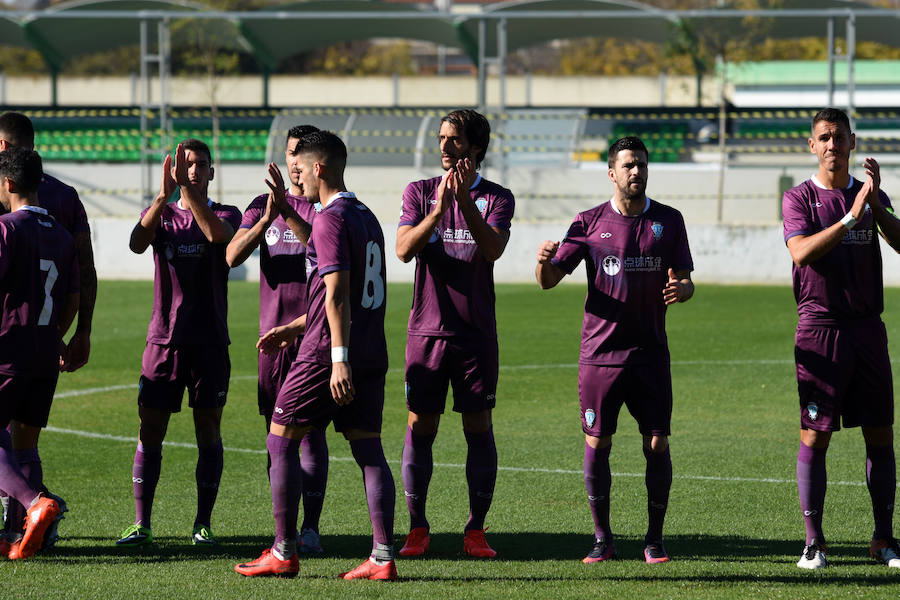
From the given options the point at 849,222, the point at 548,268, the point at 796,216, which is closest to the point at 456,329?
the point at 548,268

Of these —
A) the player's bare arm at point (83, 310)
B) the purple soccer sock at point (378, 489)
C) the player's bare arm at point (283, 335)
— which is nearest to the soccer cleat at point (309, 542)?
the purple soccer sock at point (378, 489)

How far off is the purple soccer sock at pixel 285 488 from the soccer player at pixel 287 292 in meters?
0.61

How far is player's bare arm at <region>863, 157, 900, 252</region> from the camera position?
593cm

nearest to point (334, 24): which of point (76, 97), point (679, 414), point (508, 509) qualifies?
point (76, 97)

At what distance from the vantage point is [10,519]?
20.9 feet

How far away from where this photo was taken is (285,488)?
5.82m

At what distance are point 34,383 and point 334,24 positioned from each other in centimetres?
2762

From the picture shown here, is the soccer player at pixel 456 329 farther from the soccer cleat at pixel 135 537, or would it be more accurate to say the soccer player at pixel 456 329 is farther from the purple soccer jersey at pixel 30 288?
the purple soccer jersey at pixel 30 288

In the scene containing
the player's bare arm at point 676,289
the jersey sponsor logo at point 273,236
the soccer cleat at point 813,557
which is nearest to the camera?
the soccer cleat at point 813,557

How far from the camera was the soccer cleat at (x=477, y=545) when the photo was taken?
635 centimetres

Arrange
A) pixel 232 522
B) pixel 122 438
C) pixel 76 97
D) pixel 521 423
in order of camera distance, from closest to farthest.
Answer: pixel 232 522 < pixel 122 438 < pixel 521 423 < pixel 76 97

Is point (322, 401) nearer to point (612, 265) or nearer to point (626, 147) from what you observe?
point (612, 265)

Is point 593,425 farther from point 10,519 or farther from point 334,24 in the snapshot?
point 334,24

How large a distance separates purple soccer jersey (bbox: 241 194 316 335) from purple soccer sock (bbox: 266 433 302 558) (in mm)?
1069
